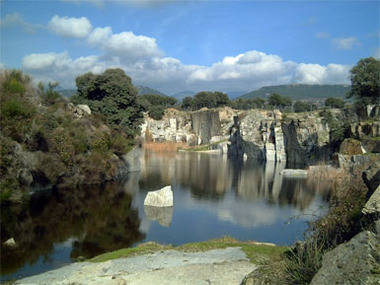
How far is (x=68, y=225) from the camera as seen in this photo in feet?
85.8

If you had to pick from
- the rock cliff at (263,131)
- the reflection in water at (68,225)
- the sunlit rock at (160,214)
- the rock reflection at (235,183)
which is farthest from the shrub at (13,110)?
the rock cliff at (263,131)

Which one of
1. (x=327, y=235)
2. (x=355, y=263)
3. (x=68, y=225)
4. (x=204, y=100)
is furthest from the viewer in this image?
(x=204, y=100)

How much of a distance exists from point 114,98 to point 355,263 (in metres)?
56.4

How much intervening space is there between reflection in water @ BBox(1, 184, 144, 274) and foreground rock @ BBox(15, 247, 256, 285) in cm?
509

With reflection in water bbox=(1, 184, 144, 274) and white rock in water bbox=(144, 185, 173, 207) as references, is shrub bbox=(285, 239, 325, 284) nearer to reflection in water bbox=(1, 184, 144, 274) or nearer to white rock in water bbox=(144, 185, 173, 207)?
reflection in water bbox=(1, 184, 144, 274)

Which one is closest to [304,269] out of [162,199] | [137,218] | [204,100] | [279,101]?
[137,218]

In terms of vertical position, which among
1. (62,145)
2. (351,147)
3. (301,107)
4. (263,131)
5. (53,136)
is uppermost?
(301,107)

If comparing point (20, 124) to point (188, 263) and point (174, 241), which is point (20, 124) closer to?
point (174, 241)

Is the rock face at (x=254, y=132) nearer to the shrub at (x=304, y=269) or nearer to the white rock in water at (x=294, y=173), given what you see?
the white rock in water at (x=294, y=173)

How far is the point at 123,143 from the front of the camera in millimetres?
50344

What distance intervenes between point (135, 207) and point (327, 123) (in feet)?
174

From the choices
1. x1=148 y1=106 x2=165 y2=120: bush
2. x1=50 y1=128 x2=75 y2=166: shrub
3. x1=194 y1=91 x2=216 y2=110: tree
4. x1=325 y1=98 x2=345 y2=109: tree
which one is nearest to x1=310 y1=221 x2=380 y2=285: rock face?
x1=50 y1=128 x2=75 y2=166: shrub

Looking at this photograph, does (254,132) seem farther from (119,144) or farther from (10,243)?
(10,243)

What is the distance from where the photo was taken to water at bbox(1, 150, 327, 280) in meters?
21.2
